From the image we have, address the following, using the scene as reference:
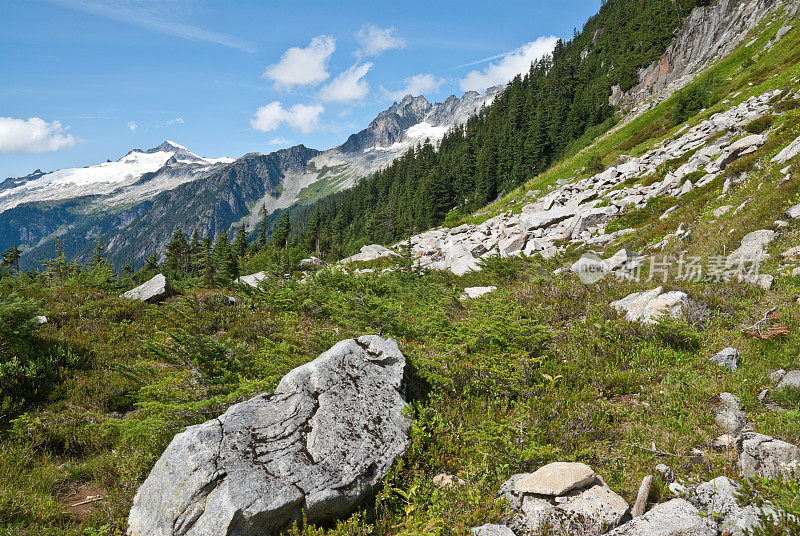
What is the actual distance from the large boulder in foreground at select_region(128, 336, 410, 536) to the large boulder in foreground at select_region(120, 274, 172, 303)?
1054cm

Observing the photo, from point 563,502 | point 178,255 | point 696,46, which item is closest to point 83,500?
point 563,502

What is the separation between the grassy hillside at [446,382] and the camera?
4461 millimetres

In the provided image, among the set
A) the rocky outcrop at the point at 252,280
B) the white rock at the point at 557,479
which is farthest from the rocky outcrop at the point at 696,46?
the white rock at the point at 557,479

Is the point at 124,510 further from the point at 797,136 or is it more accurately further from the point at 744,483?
the point at 797,136

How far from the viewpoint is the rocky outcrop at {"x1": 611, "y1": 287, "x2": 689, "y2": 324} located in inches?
301

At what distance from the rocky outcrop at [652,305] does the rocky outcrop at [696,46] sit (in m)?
53.1

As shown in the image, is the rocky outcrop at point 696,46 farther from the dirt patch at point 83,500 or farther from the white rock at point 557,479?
the dirt patch at point 83,500

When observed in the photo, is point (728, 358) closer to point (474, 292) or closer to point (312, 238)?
point (474, 292)

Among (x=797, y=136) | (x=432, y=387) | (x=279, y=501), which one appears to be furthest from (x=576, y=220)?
(x=279, y=501)

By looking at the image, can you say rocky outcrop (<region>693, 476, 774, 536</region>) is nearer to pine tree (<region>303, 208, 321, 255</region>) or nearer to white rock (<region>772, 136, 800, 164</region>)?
white rock (<region>772, 136, 800, 164</region>)

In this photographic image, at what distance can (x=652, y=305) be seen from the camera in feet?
26.6

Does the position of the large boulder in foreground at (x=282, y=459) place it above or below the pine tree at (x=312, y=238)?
below

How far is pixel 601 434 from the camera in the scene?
16.8 ft

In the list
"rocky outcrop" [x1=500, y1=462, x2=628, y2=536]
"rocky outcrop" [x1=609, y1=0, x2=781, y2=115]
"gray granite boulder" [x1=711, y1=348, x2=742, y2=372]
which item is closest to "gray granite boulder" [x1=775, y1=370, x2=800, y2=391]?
"gray granite boulder" [x1=711, y1=348, x2=742, y2=372]
